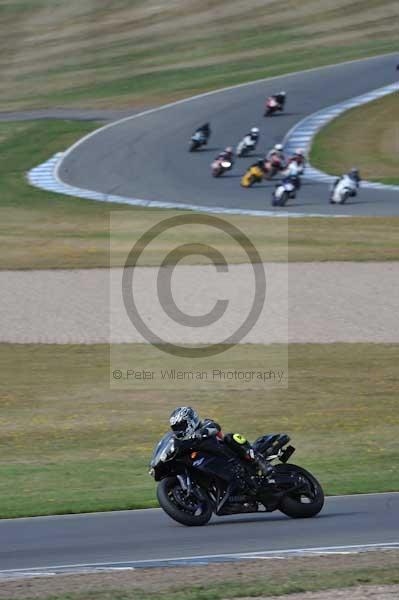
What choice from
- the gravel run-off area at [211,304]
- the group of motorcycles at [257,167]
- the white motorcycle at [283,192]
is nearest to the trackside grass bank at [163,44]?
the group of motorcycles at [257,167]

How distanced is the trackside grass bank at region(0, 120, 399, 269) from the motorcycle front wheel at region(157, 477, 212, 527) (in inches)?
841

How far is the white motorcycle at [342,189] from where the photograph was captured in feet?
144

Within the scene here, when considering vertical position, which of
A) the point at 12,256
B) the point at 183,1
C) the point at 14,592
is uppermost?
the point at 183,1

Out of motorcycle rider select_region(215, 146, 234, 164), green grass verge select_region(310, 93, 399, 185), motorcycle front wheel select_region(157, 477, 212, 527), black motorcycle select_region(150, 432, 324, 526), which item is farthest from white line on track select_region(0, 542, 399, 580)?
motorcycle rider select_region(215, 146, 234, 164)

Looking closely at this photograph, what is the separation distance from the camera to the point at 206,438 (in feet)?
47.6

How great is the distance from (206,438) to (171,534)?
130cm

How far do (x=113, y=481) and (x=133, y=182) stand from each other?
110 feet

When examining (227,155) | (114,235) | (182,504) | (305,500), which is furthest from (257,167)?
(182,504)

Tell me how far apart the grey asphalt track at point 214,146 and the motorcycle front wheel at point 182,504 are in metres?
29.0

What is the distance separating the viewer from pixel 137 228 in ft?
137

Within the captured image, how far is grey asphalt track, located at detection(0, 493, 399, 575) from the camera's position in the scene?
506 inches

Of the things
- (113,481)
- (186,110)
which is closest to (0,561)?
(113,481)

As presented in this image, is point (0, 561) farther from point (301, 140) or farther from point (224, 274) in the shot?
point (301, 140)

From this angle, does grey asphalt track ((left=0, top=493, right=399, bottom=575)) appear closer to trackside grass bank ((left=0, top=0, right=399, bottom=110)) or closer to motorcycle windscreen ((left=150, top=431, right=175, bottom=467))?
motorcycle windscreen ((left=150, top=431, right=175, bottom=467))
